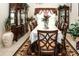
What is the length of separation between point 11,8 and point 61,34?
21.2 inches

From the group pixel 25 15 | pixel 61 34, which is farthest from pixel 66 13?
pixel 25 15

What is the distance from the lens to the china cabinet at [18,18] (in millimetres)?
1709

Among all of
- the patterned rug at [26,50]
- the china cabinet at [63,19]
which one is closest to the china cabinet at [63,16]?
the china cabinet at [63,19]

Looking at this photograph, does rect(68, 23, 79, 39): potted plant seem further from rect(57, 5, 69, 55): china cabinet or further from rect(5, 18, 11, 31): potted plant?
rect(5, 18, 11, 31): potted plant

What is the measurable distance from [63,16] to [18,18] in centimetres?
43

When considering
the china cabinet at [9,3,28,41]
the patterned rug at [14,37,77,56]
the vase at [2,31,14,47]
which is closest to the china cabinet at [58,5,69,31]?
the patterned rug at [14,37,77,56]

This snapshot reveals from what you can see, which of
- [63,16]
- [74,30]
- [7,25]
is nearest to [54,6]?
[63,16]

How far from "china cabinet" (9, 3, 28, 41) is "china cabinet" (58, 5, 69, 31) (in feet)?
1.05

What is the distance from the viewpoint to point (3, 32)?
5.60 ft

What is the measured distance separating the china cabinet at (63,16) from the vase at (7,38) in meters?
0.47

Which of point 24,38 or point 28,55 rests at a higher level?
point 24,38

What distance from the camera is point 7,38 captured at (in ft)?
5.57

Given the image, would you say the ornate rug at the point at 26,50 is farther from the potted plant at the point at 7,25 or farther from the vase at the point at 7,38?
the potted plant at the point at 7,25

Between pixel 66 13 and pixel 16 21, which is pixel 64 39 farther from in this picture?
pixel 16 21
